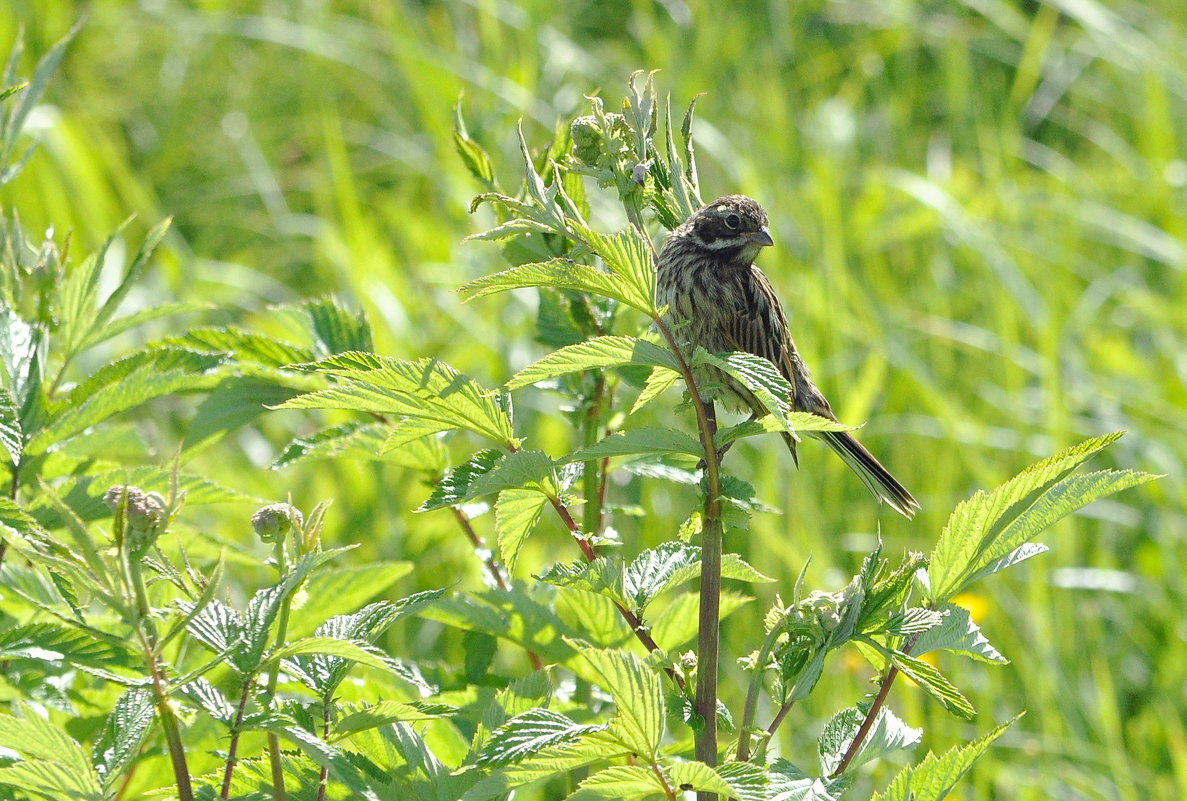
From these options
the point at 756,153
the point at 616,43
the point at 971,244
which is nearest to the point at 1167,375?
the point at 971,244

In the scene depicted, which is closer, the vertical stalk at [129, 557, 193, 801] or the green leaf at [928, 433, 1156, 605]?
the vertical stalk at [129, 557, 193, 801]

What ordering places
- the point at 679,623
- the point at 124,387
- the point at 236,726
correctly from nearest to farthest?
the point at 236,726 < the point at 124,387 < the point at 679,623

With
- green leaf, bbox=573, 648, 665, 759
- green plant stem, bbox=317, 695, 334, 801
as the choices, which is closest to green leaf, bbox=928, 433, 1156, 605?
green leaf, bbox=573, 648, 665, 759

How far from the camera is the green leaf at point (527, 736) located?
1.12m

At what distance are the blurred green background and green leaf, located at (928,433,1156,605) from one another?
1.67m

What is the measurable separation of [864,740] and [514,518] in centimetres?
41

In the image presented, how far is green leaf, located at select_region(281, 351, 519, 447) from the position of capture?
118cm

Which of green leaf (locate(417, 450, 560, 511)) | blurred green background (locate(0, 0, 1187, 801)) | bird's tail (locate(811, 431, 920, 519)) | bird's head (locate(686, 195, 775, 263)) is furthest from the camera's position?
blurred green background (locate(0, 0, 1187, 801))

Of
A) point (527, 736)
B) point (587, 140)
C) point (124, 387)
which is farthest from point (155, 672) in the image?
point (587, 140)

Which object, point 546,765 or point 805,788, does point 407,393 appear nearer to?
point 546,765

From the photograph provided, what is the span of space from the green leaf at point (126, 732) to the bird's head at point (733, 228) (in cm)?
153

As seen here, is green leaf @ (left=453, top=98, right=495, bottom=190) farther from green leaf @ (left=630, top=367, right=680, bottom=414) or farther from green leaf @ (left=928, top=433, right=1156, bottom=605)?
green leaf @ (left=928, top=433, right=1156, bottom=605)

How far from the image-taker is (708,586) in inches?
48.0

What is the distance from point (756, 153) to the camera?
4.66 m
